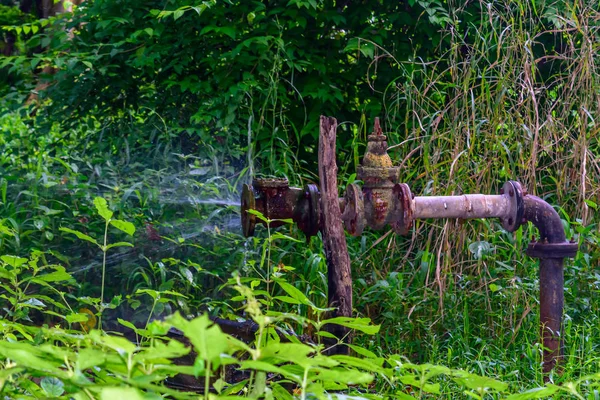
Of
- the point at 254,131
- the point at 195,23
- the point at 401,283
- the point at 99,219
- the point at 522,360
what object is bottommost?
the point at 522,360

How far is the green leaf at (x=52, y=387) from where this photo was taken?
112cm

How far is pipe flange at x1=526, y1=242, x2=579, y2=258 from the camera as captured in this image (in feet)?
9.32

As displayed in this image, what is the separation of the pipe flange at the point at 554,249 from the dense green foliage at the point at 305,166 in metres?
0.28

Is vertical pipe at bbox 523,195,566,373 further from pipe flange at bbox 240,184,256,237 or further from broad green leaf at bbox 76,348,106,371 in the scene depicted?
broad green leaf at bbox 76,348,106,371

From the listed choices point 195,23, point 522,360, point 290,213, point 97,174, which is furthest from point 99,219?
point 522,360

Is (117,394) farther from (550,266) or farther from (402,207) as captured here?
(550,266)

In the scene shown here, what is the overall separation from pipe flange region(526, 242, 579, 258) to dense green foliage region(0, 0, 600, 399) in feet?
0.90

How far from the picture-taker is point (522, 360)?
3057 millimetres

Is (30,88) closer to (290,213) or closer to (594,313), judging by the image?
(290,213)

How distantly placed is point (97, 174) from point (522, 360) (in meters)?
2.48

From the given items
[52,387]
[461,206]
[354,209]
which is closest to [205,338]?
[52,387]

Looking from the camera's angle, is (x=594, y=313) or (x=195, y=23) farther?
(x=195, y=23)

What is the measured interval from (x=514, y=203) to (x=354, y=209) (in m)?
0.62

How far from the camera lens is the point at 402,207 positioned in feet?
8.76
